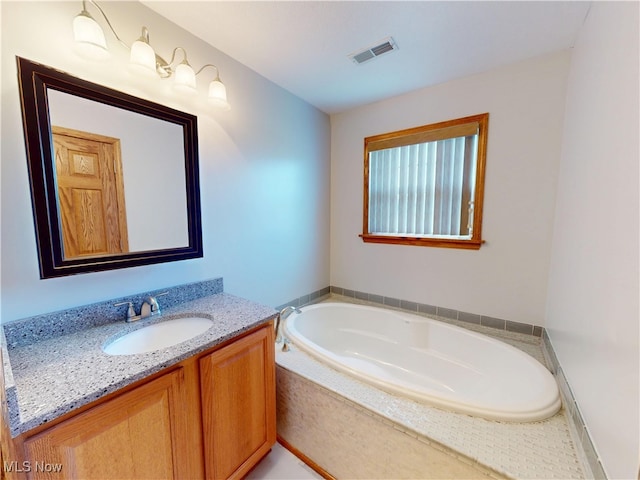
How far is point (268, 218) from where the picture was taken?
6.37ft

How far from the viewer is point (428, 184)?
207 cm

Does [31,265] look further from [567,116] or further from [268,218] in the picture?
[567,116]

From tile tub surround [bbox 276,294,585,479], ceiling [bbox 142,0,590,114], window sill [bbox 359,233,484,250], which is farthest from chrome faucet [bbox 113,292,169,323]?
window sill [bbox 359,233,484,250]

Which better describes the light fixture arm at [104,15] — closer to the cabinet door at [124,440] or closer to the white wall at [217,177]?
the white wall at [217,177]

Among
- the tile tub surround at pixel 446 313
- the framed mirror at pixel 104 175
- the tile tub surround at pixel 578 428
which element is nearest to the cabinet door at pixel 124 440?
the framed mirror at pixel 104 175

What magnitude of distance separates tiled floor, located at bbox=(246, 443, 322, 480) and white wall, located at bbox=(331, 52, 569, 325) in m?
1.42

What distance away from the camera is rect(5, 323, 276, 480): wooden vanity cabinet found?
71cm

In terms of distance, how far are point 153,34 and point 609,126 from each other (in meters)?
2.04

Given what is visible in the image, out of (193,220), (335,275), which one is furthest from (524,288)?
(193,220)

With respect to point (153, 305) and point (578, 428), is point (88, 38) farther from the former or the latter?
point (578, 428)

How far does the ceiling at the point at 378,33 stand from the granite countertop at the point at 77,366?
4.98 feet

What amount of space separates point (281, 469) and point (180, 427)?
766mm

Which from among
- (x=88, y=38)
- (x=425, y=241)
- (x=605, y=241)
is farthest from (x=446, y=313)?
(x=88, y=38)

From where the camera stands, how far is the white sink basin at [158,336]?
3.61ft
